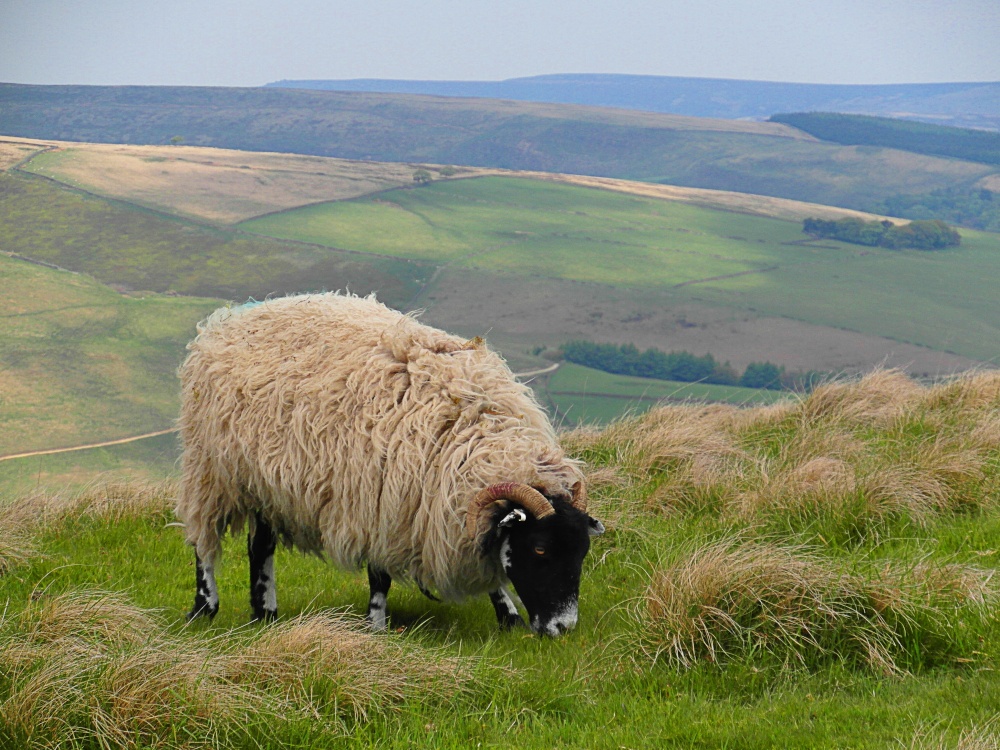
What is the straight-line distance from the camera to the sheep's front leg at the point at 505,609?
7180 mm


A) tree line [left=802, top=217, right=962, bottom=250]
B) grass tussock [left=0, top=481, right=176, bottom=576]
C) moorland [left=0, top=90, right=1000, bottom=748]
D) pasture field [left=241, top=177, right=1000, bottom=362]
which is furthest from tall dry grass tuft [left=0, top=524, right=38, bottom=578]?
tree line [left=802, top=217, right=962, bottom=250]

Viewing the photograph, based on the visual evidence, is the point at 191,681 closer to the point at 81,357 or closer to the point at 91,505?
the point at 91,505

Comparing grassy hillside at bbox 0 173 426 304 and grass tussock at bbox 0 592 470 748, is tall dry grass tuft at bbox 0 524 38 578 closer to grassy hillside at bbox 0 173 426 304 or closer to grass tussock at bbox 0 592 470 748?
grass tussock at bbox 0 592 470 748

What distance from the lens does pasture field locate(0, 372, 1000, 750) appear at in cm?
447

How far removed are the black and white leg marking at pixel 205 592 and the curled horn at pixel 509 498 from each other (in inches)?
114

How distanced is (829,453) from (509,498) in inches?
186

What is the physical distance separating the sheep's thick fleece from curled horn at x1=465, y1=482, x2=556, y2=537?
14 cm

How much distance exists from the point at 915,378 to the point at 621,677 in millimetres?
9426

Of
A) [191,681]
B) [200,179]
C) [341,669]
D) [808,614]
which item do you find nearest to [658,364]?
[808,614]

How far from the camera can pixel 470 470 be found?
255 inches

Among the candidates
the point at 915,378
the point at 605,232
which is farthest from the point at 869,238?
the point at 915,378

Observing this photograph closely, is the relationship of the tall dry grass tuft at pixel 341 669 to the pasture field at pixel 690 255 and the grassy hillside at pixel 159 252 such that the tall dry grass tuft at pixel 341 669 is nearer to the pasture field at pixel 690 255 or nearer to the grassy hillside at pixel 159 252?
the grassy hillside at pixel 159 252

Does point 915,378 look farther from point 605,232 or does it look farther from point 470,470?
point 605,232

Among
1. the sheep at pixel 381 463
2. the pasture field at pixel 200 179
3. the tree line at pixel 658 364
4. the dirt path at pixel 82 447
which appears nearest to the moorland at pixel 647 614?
the sheep at pixel 381 463
